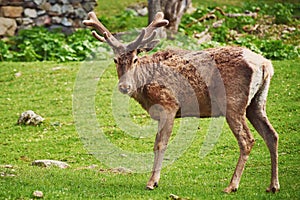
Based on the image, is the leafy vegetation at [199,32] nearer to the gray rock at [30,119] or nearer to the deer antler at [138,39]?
the gray rock at [30,119]

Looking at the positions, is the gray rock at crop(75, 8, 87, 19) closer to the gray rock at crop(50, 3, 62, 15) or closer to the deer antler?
the gray rock at crop(50, 3, 62, 15)

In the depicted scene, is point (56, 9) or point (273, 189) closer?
point (273, 189)

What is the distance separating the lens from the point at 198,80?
30.1ft

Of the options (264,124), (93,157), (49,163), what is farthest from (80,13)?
(264,124)

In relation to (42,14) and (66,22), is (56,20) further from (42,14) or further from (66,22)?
(42,14)

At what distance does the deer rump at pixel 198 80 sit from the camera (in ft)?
28.7

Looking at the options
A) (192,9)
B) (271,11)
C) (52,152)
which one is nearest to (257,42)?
(271,11)

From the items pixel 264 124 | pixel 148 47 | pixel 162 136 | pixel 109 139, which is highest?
pixel 148 47

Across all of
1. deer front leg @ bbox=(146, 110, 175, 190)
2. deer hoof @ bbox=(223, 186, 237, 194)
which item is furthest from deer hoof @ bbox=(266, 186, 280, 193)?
deer front leg @ bbox=(146, 110, 175, 190)

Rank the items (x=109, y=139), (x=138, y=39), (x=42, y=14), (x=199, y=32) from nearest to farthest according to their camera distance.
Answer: (x=138, y=39) < (x=109, y=139) < (x=199, y=32) < (x=42, y=14)

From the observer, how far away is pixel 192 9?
26.6 metres

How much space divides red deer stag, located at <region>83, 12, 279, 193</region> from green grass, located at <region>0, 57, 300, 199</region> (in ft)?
1.56

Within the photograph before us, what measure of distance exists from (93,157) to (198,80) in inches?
139

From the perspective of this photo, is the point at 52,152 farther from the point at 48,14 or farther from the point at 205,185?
the point at 48,14
